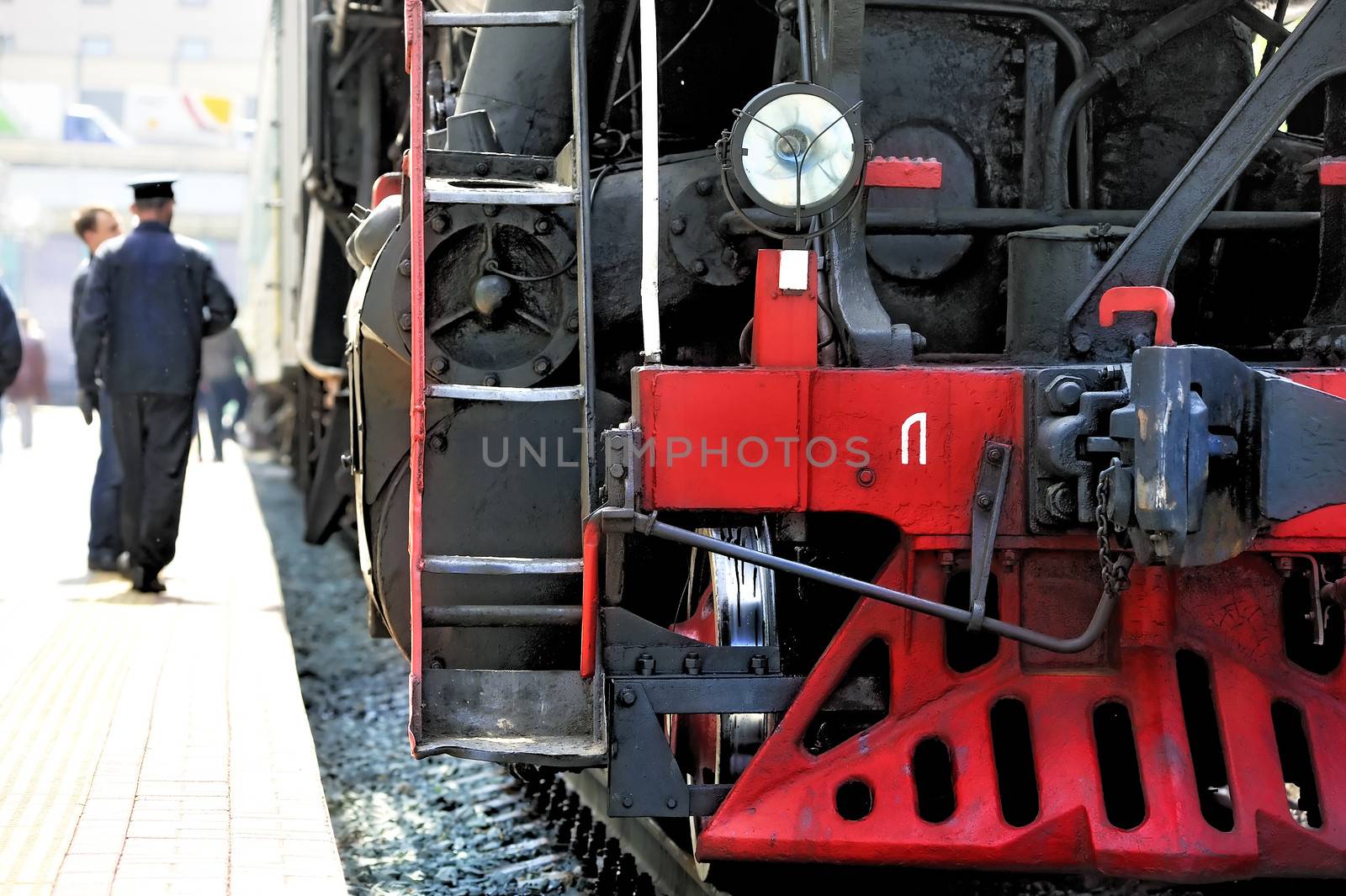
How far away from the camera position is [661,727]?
361 cm

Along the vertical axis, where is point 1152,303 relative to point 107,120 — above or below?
below

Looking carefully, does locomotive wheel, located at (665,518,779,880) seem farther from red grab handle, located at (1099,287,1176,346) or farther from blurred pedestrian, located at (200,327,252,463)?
blurred pedestrian, located at (200,327,252,463)

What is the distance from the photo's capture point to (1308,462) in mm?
3186

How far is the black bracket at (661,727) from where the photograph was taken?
11.6ft

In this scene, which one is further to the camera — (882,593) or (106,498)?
(106,498)

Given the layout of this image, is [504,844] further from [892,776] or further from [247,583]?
[247,583]

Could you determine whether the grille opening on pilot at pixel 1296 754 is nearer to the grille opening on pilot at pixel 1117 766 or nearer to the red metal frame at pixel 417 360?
the grille opening on pilot at pixel 1117 766

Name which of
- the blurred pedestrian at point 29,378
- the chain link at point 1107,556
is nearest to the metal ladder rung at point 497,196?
the chain link at point 1107,556

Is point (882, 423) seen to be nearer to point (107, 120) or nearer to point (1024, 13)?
point (1024, 13)

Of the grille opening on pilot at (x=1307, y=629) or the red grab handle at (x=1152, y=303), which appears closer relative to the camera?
the red grab handle at (x=1152, y=303)

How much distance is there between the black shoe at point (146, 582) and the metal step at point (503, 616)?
4337 mm

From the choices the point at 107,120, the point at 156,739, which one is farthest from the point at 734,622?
the point at 107,120

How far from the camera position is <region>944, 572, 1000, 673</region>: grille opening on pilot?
Result: 155 inches

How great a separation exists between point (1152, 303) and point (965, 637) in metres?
1.05
